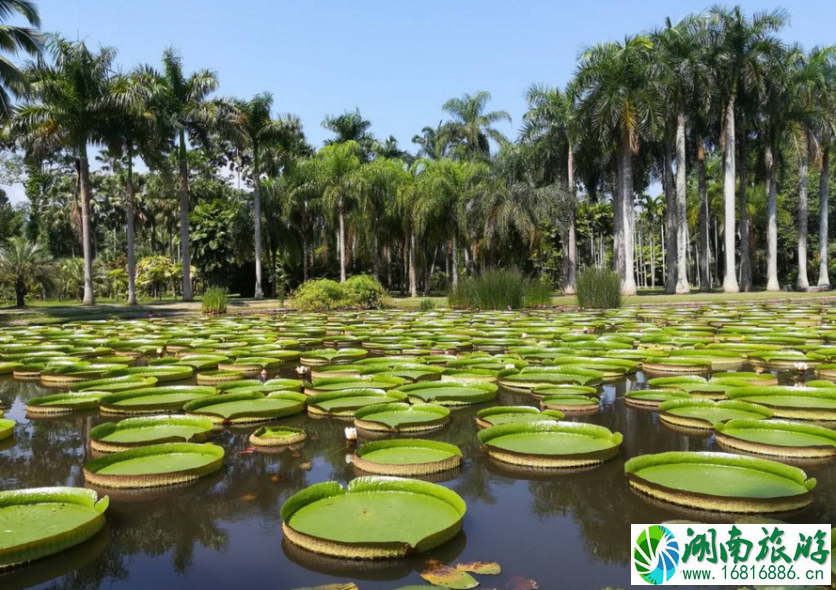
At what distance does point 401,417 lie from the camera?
5.10 m

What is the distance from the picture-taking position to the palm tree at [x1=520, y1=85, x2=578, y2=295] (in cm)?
3072

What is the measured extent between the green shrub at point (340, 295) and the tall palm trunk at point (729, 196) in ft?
53.5

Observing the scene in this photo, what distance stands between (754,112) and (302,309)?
24726 millimetres

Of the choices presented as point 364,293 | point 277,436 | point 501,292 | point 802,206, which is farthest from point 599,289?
point 802,206

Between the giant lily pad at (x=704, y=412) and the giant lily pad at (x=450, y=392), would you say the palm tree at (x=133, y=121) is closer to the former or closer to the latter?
the giant lily pad at (x=450, y=392)

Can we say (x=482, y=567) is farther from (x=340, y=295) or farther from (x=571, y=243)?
(x=571, y=243)

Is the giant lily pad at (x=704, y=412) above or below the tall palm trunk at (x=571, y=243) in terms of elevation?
below

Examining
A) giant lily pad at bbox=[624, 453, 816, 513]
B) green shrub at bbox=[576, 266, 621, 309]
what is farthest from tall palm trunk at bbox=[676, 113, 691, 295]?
giant lily pad at bbox=[624, 453, 816, 513]

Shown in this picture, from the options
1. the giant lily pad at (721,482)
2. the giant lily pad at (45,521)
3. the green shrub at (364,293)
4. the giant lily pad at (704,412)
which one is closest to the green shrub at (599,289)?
the green shrub at (364,293)

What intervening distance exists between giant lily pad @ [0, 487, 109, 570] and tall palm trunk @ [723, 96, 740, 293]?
28.4 m

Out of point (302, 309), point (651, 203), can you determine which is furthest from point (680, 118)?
point (651, 203)

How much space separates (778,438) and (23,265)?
2965 centimetres

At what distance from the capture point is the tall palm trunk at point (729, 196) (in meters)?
27.2

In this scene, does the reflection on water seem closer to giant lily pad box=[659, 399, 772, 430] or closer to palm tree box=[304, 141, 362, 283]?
giant lily pad box=[659, 399, 772, 430]
